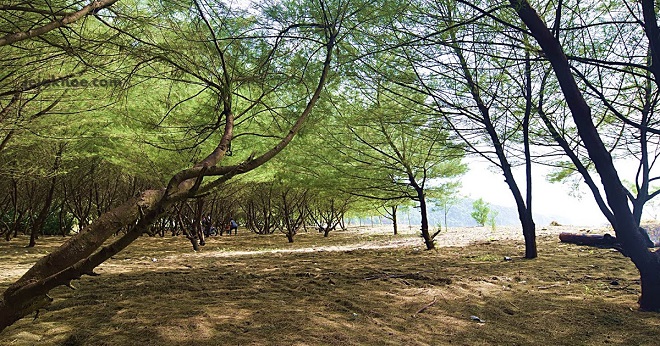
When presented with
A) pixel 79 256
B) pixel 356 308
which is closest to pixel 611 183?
pixel 356 308

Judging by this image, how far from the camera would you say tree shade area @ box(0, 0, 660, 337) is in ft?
7.75

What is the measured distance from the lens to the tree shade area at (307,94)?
93.0 inches

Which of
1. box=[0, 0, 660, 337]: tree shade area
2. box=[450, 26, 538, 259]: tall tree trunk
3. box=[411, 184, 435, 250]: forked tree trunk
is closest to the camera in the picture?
box=[0, 0, 660, 337]: tree shade area

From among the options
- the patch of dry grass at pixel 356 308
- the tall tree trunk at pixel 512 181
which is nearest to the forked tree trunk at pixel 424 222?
the tall tree trunk at pixel 512 181

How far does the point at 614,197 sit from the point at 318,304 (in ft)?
8.40

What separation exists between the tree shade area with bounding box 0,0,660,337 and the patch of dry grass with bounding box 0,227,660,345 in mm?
468

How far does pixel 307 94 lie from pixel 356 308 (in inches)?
79.2

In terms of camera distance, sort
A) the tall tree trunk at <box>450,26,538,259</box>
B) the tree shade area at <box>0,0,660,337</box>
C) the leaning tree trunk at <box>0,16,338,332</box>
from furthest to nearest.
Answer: the tall tree trunk at <box>450,26,538,259</box> < the tree shade area at <box>0,0,660,337</box> < the leaning tree trunk at <box>0,16,338,332</box>

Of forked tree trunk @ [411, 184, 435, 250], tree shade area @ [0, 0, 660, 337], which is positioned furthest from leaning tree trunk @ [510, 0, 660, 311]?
forked tree trunk @ [411, 184, 435, 250]

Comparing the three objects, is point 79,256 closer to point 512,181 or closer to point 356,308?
point 356,308

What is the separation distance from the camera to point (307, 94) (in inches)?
147

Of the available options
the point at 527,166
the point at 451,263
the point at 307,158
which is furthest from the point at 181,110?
the point at 527,166

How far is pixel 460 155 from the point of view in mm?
6953

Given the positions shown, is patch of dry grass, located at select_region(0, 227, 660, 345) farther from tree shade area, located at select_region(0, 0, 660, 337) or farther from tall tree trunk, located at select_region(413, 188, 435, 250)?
tall tree trunk, located at select_region(413, 188, 435, 250)
